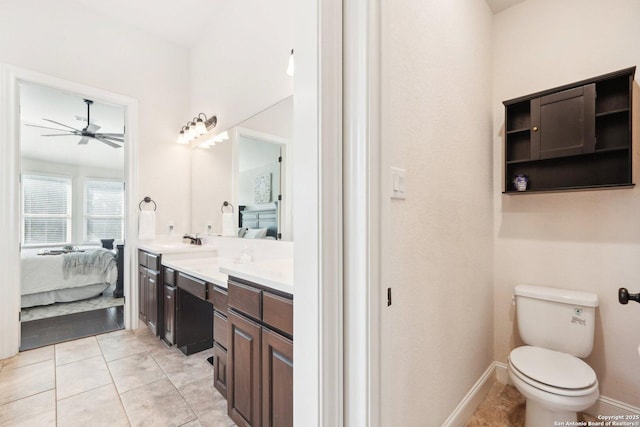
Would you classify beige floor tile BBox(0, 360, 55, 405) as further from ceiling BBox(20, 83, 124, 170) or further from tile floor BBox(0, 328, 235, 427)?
ceiling BBox(20, 83, 124, 170)

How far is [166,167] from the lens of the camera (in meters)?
3.37

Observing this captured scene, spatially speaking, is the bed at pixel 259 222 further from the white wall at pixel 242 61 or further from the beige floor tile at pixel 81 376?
the beige floor tile at pixel 81 376

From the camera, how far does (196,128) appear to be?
→ 3.23m

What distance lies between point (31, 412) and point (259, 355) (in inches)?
63.6

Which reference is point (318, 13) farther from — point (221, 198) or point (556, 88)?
point (221, 198)

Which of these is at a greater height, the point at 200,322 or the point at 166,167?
the point at 166,167

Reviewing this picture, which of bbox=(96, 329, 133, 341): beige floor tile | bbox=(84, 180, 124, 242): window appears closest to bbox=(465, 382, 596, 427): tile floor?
bbox=(96, 329, 133, 341): beige floor tile

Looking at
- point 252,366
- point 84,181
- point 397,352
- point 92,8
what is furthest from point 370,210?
point 84,181

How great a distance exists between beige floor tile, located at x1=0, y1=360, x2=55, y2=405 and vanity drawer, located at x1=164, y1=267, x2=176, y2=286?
95 cm

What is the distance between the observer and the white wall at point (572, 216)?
160cm

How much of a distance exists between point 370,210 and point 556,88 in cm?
164

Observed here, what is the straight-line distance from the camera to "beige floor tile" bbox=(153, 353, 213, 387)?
2.06m

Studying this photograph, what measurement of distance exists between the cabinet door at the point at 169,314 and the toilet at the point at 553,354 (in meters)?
2.40

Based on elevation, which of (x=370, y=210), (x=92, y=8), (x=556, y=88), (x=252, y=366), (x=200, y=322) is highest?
(x=92, y=8)
